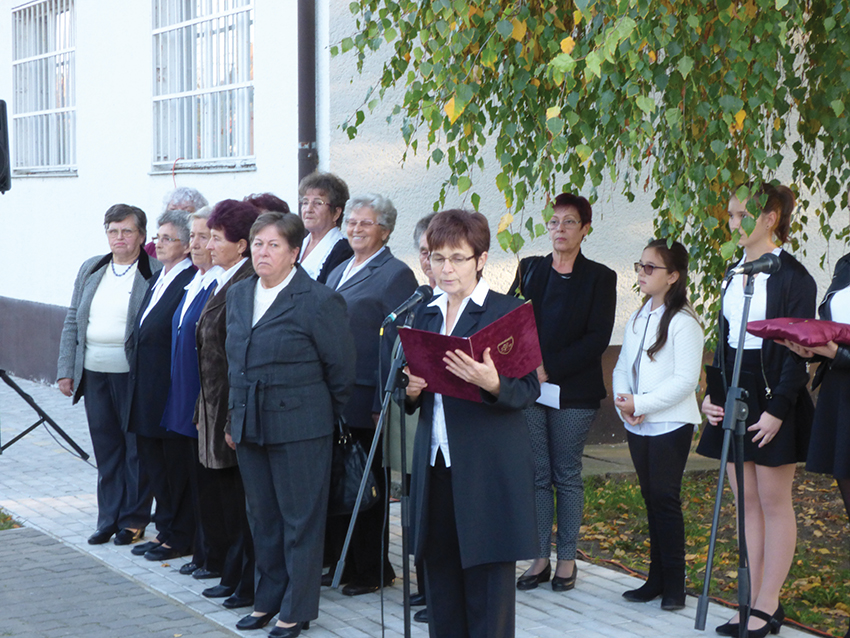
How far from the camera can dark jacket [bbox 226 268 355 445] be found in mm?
4766

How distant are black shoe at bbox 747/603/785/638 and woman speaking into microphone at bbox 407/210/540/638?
4.30 ft

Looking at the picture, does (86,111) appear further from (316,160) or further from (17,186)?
(316,160)

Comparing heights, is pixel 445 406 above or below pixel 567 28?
below

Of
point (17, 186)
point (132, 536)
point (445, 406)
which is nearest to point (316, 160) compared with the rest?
point (132, 536)

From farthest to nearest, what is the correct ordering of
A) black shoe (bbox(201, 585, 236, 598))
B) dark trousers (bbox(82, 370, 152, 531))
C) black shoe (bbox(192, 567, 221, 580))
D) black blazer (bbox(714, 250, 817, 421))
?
dark trousers (bbox(82, 370, 152, 531))
black shoe (bbox(192, 567, 221, 580))
black shoe (bbox(201, 585, 236, 598))
black blazer (bbox(714, 250, 817, 421))

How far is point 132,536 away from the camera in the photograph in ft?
21.1

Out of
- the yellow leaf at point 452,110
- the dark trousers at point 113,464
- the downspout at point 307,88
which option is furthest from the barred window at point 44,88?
the yellow leaf at point 452,110

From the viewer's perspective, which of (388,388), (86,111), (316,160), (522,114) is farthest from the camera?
(86,111)

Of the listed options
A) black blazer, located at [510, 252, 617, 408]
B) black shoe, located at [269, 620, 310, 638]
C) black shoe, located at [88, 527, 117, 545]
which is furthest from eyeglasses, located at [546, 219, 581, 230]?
black shoe, located at [88, 527, 117, 545]

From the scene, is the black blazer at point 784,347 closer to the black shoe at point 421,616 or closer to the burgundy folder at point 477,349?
the burgundy folder at point 477,349

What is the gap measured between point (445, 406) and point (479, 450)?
0.65 feet

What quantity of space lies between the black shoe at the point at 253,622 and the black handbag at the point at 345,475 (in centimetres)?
54

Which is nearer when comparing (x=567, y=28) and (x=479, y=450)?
(x=479, y=450)

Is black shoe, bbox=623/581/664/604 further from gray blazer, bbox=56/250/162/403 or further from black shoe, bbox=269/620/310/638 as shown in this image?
gray blazer, bbox=56/250/162/403
